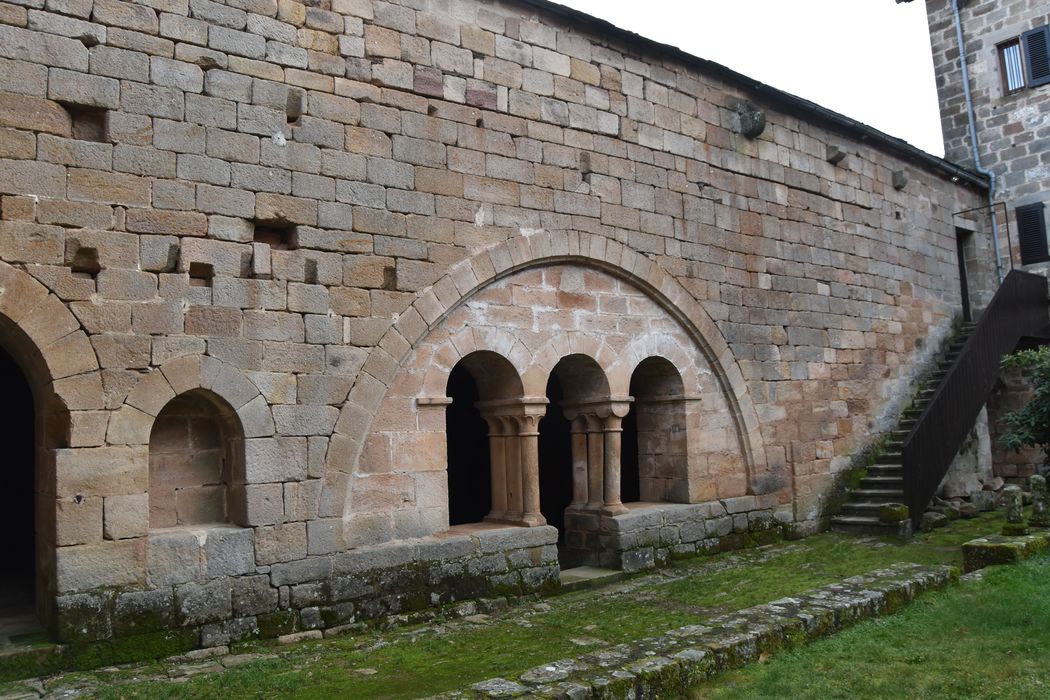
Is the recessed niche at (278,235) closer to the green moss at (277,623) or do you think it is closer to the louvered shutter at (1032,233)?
the green moss at (277,623)

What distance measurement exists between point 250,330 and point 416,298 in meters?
1.40

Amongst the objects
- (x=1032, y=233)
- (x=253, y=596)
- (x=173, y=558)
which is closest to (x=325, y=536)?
(x=253, y=596)

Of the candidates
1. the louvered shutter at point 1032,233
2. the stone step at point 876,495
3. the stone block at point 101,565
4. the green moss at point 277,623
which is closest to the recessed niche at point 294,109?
the stone block at point 101,565

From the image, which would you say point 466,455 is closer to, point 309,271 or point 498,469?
point 498,469

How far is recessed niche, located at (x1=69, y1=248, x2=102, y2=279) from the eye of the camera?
5.45 m

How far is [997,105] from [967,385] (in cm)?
589

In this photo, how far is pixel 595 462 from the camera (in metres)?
8.30

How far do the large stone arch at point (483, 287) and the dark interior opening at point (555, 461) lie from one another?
2290 millimetres

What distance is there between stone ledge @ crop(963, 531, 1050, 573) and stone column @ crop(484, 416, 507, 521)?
423 cm

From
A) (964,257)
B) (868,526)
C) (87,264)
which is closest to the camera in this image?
(87,264)

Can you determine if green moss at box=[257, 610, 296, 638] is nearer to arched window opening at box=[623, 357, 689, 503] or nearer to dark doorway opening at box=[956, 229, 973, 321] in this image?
arched window opening at box=[623, 357, 689, 503]

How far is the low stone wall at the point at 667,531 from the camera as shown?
7.95 metres

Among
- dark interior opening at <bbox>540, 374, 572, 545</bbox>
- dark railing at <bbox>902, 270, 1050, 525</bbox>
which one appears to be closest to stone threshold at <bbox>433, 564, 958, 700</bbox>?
dark railing at <bbox>902, 270, 1050, 525</bbox>

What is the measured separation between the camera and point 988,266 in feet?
45.8
